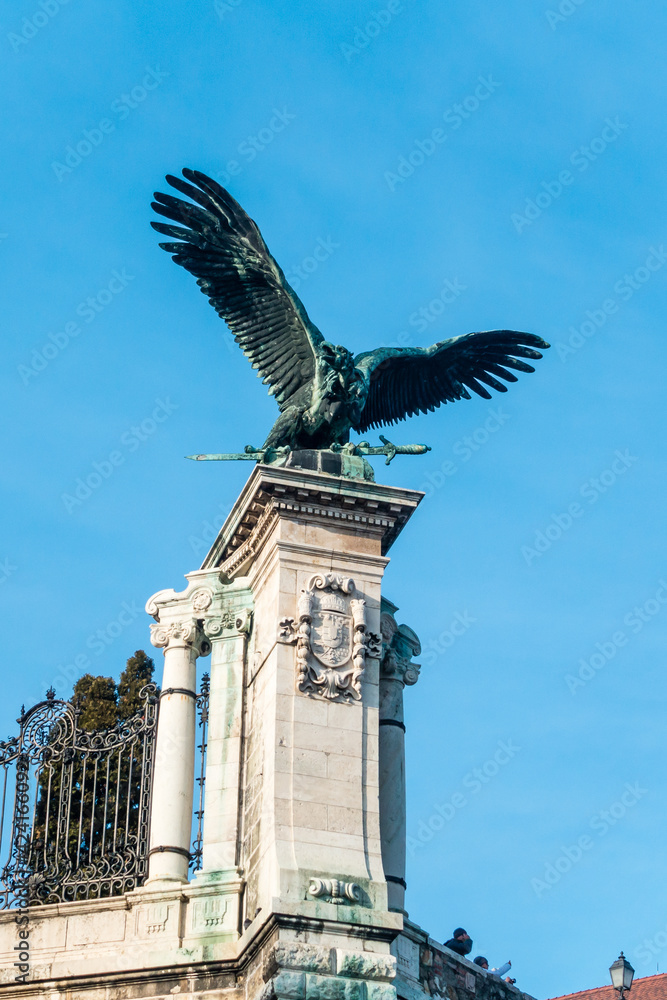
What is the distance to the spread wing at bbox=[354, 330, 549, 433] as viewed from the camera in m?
22.9

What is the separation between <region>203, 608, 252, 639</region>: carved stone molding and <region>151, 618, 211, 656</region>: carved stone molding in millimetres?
116

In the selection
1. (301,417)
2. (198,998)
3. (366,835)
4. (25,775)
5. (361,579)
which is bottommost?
(198,998)

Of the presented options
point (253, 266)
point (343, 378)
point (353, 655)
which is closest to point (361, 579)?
point (353, 655)

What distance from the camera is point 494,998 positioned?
21.2 m

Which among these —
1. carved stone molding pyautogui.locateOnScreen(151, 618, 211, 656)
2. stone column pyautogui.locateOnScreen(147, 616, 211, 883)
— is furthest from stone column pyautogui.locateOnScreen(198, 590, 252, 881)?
stone column pyautogui.locateOnScreen(147, 616, 211, 883)

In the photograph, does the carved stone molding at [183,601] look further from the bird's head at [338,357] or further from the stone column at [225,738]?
the bird's head at [338,357]

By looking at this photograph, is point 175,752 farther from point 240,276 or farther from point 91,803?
point 240,276

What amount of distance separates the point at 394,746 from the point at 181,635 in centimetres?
261

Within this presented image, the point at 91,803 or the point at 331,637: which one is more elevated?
the point at 331,637

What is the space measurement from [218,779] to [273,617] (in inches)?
72.7

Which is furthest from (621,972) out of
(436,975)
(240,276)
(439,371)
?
(240,276)

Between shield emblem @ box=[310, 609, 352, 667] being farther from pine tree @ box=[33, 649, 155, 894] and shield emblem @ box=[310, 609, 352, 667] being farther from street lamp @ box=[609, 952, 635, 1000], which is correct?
street lamp @ box=[609, 952, 635, 1000]

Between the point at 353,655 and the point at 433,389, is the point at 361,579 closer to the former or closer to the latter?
the point at 353,655

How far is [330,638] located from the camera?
1978 cm
